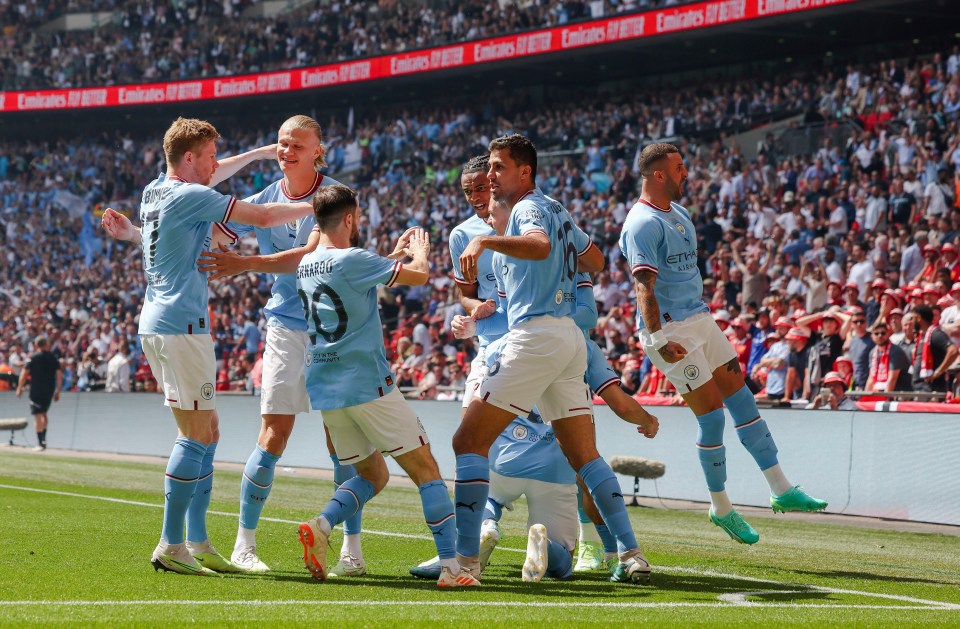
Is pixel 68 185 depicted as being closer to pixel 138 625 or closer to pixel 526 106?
pixel 526 106

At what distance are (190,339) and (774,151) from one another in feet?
61.0

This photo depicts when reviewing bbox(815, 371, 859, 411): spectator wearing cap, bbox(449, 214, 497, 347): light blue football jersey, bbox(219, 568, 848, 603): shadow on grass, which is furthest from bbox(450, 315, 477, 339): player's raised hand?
bbox(815, 371, 859, 411): spectator wearing cap

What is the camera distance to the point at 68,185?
4169cm

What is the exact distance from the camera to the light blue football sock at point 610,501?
20.7ft

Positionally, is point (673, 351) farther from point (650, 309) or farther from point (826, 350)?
point (826, 350)

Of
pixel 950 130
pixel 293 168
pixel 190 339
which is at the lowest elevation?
pixel 190 339

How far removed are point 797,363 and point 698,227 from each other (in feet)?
25.7

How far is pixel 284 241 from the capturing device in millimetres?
7340

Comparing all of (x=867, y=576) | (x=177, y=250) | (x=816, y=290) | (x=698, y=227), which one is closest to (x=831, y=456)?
(x=816, y=290)

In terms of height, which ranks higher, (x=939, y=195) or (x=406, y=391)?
(x=939, y=195)

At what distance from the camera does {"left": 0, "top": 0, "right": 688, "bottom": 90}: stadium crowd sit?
33625 mm

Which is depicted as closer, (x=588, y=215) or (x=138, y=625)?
(x=138, y=625)

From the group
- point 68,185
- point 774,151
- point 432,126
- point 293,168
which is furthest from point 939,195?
point 68,185

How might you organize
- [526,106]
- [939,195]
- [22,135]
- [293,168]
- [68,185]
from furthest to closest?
[22,135], [68,185], [526,106], [939,195], [293,168]
